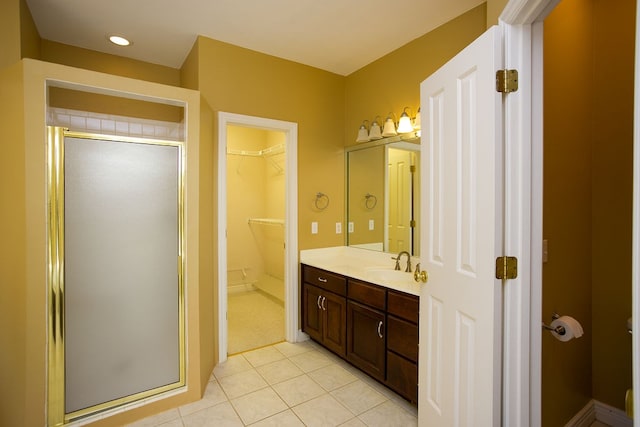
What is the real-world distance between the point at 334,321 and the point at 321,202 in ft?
3.98

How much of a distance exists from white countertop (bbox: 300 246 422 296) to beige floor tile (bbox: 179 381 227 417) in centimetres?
127

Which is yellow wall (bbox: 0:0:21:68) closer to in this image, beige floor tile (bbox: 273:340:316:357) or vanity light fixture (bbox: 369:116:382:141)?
vanity light fixture (bbox: 369:116:382:141)

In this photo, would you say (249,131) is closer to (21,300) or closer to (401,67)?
(401,67)

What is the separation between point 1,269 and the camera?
6.06 feet

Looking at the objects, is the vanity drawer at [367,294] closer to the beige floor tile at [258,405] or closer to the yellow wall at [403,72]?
the beige floor tile at [258,405]

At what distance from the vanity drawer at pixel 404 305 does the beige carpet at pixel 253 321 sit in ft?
5.14

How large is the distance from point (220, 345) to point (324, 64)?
2.87 m

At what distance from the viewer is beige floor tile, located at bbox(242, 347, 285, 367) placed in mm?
2879

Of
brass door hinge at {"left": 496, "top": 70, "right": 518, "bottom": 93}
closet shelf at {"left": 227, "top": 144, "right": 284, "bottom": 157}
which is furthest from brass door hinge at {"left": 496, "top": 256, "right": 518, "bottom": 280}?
closet shelf at {"left": 227, "top": 144, "right": 284, "bottom": 157}

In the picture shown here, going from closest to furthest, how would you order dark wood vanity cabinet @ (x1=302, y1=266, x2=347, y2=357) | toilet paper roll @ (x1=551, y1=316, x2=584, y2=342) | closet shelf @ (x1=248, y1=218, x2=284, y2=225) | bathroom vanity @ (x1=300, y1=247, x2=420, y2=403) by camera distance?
toilet paper roll @ (x1=551, y1=316, x2=584, y2=342) → bathroom vanity @ (x1=300, y1=247, x2=420, y2=403) → dark wood vanity cabinet @ (x1=302, y1=266, x2=347, y2=357) → closet shelf @ (x1=248, y1=218, x2=284, y2=225)

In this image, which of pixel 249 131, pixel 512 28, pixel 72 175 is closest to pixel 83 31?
pixel 72 175

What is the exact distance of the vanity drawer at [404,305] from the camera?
2.07 meters

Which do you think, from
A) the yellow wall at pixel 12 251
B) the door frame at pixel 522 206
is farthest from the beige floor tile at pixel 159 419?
the door frame at pixel 522 206

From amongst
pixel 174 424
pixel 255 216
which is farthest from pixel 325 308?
pixel 255 216
